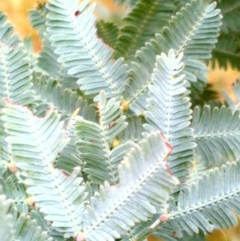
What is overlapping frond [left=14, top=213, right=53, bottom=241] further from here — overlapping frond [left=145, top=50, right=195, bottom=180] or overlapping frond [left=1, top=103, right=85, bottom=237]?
overlapping frond [left=145, top=50, right=195, bottom=180]

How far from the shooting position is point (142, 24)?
0.67 m

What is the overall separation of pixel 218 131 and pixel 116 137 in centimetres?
Answer: 11

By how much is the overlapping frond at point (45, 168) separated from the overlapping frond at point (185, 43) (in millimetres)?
151

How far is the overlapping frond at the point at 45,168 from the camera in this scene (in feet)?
1.43

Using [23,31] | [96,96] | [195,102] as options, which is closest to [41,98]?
[96,96]

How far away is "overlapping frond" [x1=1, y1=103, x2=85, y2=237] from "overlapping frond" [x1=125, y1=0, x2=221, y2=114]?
15cm

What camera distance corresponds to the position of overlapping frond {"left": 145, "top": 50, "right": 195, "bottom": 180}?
0.48 meters

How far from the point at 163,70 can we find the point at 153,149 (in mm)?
118

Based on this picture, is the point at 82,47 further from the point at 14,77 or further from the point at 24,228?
the point at 24,228

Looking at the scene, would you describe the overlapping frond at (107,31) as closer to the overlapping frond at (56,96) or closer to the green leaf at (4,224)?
the overlapping frond at (56,96)

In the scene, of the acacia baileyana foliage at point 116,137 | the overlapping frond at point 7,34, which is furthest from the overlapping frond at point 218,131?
the overlapping frond at point 7,34

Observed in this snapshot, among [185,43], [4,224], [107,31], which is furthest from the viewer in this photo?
[107,31]

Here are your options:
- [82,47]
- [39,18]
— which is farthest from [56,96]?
[39,18]

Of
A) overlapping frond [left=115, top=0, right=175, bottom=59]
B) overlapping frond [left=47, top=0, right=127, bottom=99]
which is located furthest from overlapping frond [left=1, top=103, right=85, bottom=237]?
overlapping frond [left=115, top=0, right=175, bottom=59]
